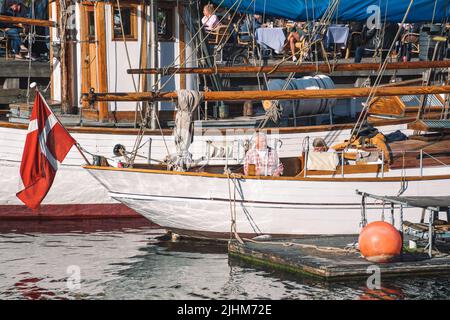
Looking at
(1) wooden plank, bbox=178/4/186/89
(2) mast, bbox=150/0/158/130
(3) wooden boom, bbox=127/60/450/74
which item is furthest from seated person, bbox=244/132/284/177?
(1) wooden plank, bbox=178/4/186/89

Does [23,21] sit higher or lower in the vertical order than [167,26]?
higher

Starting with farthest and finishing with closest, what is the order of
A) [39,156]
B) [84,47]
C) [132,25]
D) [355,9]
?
[355,9], [84,47], [132,25], [39,156]

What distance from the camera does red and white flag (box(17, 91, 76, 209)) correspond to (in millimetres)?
23609

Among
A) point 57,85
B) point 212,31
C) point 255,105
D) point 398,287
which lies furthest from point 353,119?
point 398,287

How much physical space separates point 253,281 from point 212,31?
11.2m

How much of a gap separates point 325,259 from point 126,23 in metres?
8.64

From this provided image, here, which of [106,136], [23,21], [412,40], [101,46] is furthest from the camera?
[412,40]

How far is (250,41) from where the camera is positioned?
33.4m

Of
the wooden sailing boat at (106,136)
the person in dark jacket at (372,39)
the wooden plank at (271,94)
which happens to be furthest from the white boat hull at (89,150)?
the person in dark jacket at (372,39)

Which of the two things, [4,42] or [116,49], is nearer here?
[116,49]

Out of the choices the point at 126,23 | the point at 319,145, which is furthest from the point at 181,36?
the point at 319,145

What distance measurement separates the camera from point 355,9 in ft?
99.3

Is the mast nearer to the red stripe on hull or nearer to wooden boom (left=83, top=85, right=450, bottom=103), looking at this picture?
the red stripe on hull

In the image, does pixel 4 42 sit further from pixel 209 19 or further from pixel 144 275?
pixel 144 275
